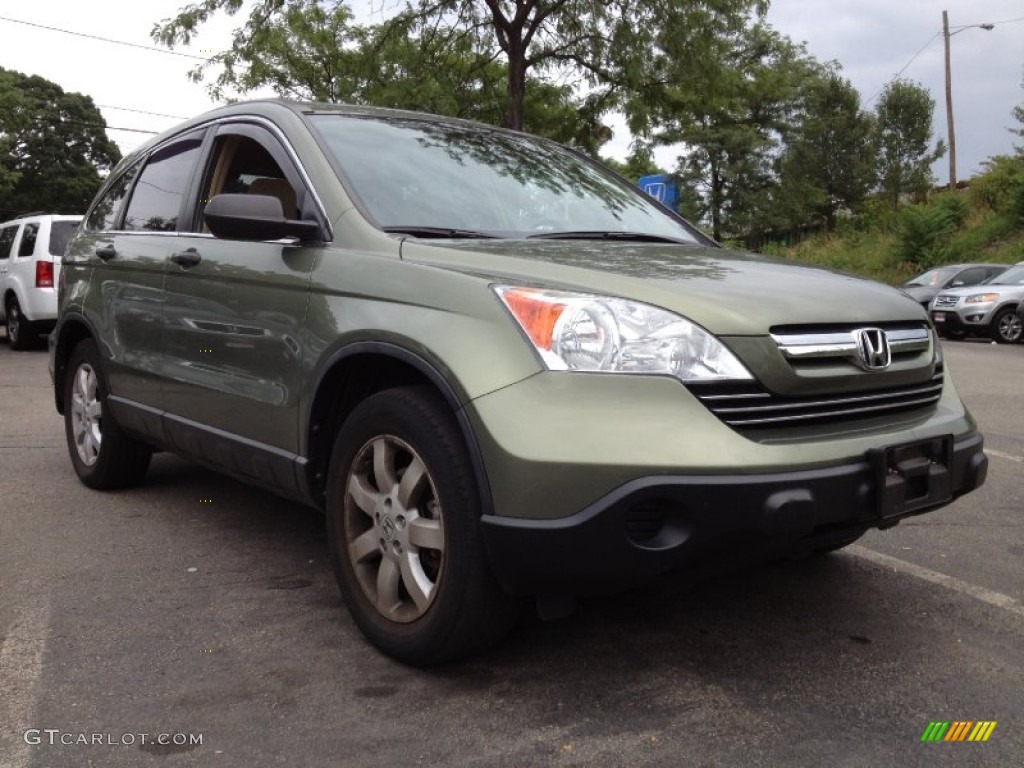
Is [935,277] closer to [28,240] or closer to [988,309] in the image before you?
[988,309]

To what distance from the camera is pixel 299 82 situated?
25.2m

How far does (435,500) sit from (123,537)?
6.97 feet

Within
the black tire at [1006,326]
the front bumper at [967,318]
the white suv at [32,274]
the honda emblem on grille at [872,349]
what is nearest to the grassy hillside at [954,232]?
the front bumper at [967,318]

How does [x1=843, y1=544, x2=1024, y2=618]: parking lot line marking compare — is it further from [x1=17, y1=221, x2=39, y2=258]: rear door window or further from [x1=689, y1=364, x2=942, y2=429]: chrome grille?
[x1=17, y1=221, x2=39, y2=258]: rear door window

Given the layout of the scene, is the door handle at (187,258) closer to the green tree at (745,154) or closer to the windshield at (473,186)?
the windshield at (473,186)

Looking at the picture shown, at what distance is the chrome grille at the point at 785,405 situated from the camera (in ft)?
8.10

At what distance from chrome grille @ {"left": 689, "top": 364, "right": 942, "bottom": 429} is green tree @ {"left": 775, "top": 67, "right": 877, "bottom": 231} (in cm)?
3791

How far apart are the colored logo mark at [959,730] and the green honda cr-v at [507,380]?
20.2 inches

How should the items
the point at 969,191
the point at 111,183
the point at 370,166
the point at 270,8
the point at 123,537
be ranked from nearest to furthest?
the point at 370,166 → the point at 123,537 → the point at 111,183 → the point at 270,8 → the point at 969,191

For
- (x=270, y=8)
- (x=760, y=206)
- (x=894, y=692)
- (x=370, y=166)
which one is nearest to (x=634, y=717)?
(x=894, y=692)

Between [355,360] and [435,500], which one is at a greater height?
[355,360]

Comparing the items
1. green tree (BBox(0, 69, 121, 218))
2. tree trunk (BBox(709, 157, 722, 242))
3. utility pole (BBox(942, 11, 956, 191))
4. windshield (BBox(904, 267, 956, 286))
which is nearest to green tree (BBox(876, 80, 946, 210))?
utility pole (BBox(942, 11, 956, 191))

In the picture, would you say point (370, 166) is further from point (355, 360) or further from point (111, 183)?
point (111, 183)

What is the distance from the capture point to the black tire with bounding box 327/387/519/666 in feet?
8.44
